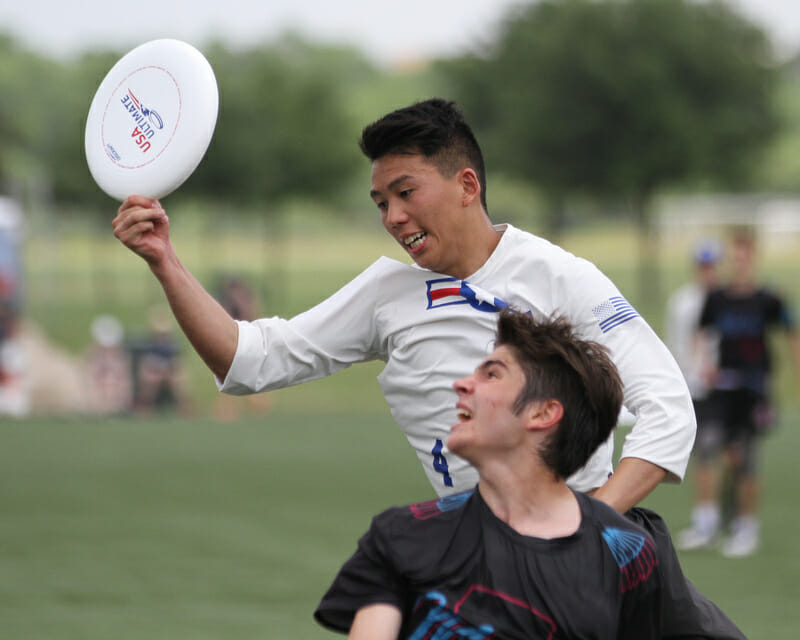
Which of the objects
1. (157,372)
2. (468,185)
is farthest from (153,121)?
(157,372)

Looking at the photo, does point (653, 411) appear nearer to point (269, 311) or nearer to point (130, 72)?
point (130, 72)

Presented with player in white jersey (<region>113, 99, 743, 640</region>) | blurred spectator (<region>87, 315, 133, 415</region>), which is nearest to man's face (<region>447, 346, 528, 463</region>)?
player in white jersey (<region>113, 99, 743, 640</region>)

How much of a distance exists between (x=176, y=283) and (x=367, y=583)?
3.32 ft

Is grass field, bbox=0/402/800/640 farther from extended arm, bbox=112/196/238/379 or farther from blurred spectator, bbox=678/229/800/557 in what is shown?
extended arm, bbox=112/196/238/379

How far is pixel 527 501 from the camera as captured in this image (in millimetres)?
2887

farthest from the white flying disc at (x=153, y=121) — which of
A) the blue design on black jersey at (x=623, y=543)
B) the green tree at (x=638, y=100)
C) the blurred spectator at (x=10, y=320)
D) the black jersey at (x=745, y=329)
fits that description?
the green tree at (x=638, y=100)

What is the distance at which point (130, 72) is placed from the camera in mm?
3584

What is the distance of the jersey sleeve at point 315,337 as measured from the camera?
11.8ft

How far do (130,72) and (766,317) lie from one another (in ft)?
22.6

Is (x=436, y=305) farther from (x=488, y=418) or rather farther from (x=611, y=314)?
(x=488, y=418)

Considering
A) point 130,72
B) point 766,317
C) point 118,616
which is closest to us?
point 130,72

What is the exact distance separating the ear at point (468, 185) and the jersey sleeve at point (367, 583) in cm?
105

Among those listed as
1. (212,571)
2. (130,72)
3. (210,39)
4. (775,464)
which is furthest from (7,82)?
(130,72)

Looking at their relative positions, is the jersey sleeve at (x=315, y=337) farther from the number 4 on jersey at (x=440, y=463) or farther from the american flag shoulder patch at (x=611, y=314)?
the american flag shoulder patch at (x=611, y=314)
